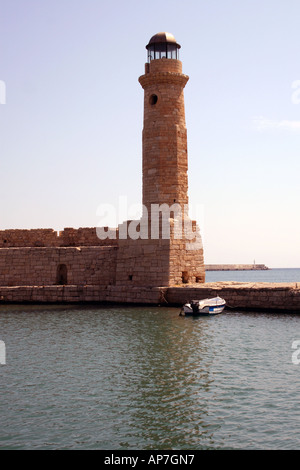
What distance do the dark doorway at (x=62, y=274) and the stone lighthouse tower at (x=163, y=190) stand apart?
3.37m

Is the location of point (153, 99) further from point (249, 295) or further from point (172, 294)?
point (249, 295)

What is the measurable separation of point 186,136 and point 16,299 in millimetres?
10946

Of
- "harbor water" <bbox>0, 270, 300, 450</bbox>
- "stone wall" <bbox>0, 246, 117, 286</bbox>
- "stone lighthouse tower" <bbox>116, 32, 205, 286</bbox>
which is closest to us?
"harbor water" <bbox>0, 270, 300, 450</bbox>

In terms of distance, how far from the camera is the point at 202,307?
20391mm

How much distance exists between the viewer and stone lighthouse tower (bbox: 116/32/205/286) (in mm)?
23438

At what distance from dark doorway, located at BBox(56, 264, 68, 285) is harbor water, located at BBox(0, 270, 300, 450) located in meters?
7.58

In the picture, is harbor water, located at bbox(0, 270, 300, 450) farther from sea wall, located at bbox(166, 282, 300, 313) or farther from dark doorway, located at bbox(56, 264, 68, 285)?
dark doorway, located at bbox(56, 264, 68, 285)

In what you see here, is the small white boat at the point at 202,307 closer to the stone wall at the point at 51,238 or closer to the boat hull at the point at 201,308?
the boat hull at the point at 201,308

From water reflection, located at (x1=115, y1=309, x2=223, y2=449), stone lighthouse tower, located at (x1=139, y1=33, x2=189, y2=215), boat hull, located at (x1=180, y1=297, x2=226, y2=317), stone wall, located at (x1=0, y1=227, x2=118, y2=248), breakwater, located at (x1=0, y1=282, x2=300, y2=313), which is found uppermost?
stone lighthouse tower, located at (x1=139, y1=33, x2=189, y2=215)

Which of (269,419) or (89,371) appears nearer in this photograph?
(269,419)

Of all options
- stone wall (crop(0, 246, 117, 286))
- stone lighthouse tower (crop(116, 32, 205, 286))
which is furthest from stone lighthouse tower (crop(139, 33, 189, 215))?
stone wall (crop(0, 246, 117, 286))

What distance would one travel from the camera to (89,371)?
12273 mm

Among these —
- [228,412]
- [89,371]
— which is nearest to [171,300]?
[89,371]

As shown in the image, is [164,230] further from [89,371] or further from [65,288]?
[89,371]
